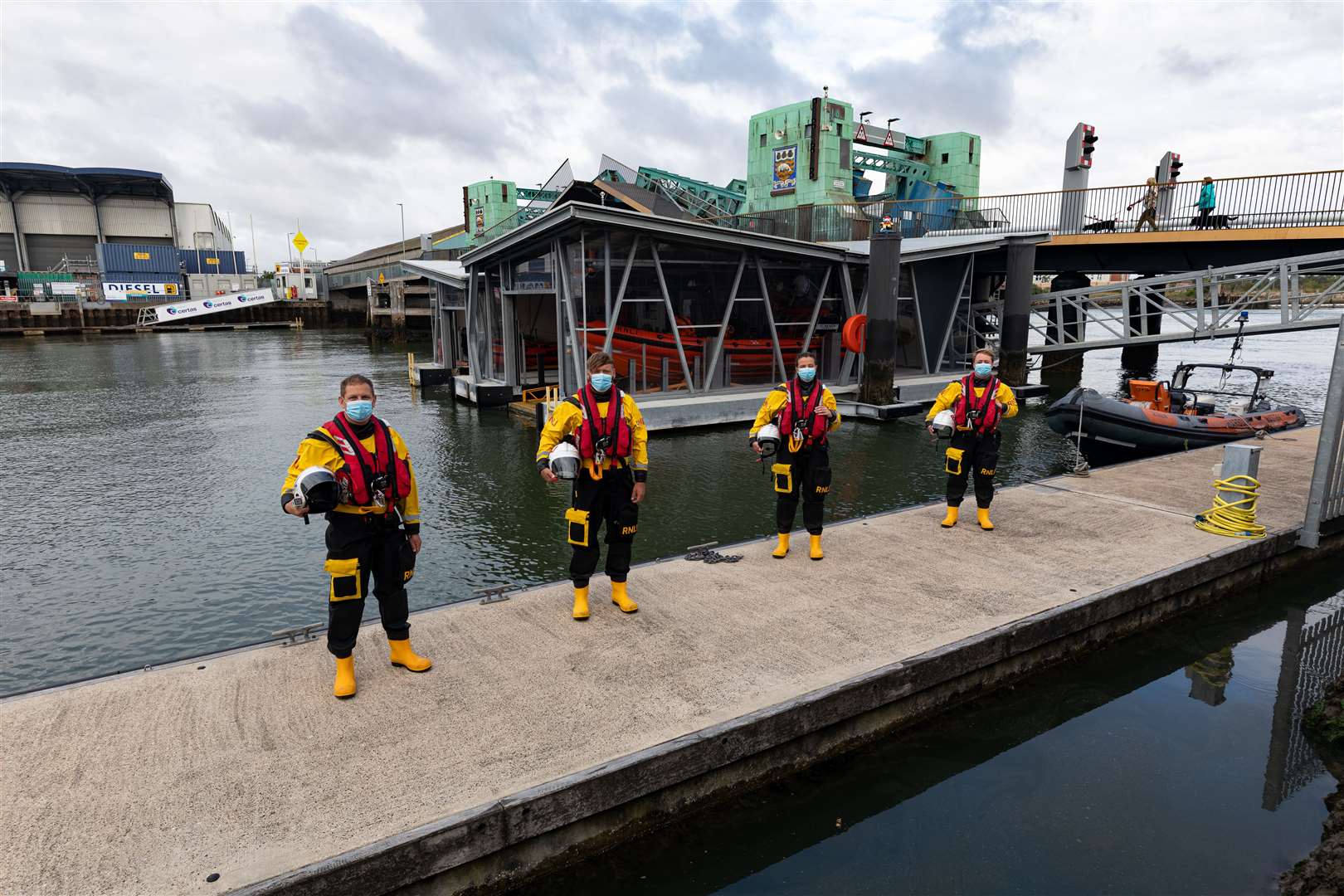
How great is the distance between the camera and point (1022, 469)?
12.9m

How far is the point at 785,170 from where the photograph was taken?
79.0ft

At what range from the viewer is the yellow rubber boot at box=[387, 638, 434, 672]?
179 inches

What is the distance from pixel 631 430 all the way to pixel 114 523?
28.5ft

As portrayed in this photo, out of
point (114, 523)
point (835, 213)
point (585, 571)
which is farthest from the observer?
point (835, 213)

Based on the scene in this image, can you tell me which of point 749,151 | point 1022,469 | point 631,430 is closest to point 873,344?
point 1022,469

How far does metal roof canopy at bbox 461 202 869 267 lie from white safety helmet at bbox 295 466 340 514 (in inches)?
406

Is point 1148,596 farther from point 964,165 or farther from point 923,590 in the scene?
point 964,165

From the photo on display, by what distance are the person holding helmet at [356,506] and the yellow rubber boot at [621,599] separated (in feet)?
5.17

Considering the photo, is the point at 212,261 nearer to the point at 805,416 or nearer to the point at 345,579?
the point at 805,416

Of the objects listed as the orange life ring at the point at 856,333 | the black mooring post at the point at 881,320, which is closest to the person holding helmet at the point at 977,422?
the black mooring post at the point at 881,320

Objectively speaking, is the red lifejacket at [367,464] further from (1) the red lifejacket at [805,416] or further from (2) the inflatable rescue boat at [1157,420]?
(2) the inflatable rescue boat at [1157,420]

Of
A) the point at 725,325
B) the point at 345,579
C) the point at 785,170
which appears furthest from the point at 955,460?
the point at 785,170

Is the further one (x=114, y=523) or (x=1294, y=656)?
(x=114, y=523)

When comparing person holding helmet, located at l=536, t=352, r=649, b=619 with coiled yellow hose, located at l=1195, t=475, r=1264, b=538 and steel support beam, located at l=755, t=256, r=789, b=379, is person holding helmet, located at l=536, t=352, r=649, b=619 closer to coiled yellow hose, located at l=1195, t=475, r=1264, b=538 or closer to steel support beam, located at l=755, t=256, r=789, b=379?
coiled yellow hose, located at l=1195, t=475, r=1264, b=538
